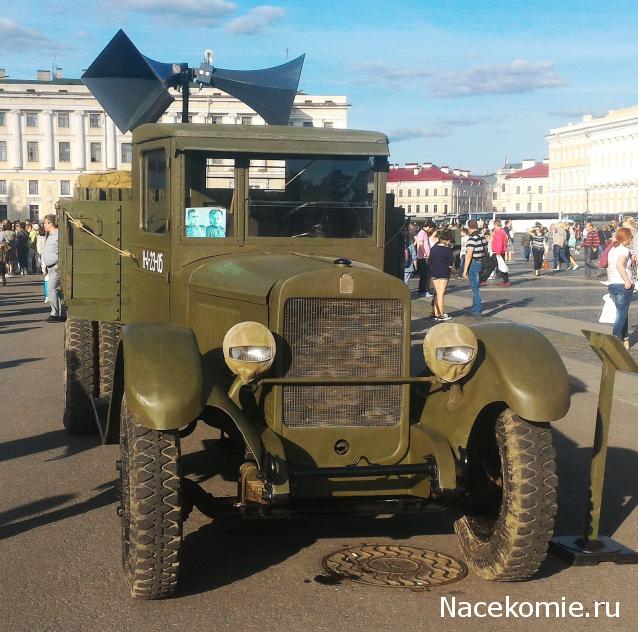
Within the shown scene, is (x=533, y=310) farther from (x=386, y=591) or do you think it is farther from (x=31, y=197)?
(x=31, y=197)

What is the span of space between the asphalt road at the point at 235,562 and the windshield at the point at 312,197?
5.88 ft

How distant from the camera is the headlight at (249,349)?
209 inches

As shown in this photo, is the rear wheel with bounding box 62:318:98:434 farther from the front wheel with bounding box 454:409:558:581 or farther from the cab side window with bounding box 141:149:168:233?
the front wheel with bounding box 454:409:558:581

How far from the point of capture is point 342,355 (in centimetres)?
552

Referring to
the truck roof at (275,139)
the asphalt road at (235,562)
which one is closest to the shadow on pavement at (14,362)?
the asphalt road at (235,562)

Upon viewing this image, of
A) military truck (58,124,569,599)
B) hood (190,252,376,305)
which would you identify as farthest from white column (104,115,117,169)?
military truck (58,124,569,599)

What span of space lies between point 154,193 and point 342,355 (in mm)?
2443

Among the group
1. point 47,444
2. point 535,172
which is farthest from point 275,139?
point 535,172

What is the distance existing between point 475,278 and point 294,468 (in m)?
15.2

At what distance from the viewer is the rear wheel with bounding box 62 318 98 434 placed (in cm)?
895

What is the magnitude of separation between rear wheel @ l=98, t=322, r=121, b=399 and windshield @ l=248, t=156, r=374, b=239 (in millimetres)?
2529

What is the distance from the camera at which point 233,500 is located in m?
5.45

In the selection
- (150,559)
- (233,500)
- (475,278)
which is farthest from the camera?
(475,278)

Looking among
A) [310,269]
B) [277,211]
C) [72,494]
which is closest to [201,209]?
[277,211]
